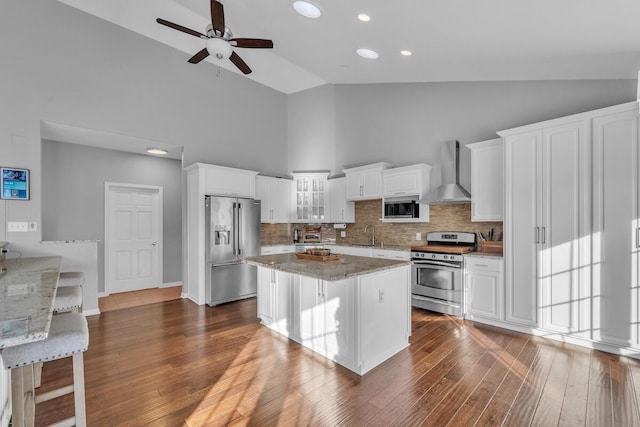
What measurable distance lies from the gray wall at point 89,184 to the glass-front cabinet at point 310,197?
8.16ft

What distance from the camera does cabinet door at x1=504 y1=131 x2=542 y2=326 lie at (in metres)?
3.36

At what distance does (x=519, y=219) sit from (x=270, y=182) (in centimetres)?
421

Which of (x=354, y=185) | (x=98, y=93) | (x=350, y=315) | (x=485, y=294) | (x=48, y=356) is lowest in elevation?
(x=485, y=294)

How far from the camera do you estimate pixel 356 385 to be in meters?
2.35

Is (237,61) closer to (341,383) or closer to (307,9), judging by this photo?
(307,9)

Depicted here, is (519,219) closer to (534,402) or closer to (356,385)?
(534,402)

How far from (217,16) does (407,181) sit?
3454mm

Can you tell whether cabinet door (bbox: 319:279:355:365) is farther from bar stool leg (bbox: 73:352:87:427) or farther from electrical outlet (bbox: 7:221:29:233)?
electrical outlet (bbox: 7:221:29:233)

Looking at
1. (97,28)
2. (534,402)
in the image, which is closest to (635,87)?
(534,402)

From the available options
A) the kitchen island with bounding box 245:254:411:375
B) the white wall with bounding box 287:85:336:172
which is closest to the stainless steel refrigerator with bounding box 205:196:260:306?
the kitchen island with bounding box 245:254:411:375

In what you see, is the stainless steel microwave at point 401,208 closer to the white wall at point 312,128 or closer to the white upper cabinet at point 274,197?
the white wall at point 312,128

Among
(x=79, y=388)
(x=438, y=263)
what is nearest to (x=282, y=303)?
(x=79, y=388)

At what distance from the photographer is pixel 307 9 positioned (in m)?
3.25

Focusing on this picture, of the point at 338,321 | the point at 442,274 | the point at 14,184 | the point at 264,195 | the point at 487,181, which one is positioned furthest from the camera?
the point at 264,195
